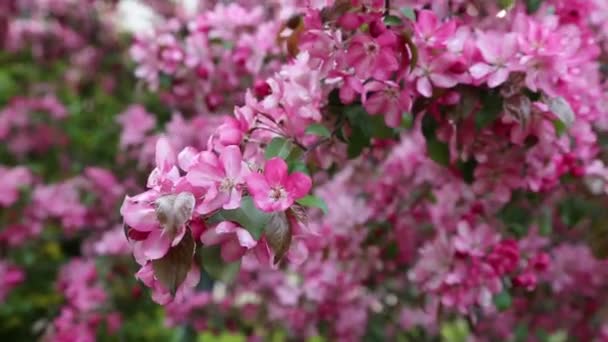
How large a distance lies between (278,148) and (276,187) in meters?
0.23

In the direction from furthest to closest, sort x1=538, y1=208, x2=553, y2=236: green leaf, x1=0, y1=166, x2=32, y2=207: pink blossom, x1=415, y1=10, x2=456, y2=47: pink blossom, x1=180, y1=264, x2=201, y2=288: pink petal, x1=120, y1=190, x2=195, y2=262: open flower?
x1=0, y1=166, x2=32, y2=207: pink blossom, x1=538, y1=208, x2=553, y2=236: green leaf, x1=415, y1=10, x2=456, y2=47: pink blossom, x1=180, y1=264, x2=201, y2=288: pink petal, x1=120, y1=190, x2=195, y2=262: open flower

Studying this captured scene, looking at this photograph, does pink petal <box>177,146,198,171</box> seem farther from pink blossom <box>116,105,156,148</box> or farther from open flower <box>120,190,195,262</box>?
pink blossom <box>116,105,156,148</box>

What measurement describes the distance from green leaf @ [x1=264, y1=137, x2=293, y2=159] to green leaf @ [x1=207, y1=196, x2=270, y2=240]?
0.23 meters

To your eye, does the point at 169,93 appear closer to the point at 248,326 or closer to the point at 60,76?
the point at 248,326

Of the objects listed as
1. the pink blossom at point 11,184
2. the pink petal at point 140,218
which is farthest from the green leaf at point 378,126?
the pink blossom at point 11,184

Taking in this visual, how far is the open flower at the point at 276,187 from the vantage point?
873 millimetres

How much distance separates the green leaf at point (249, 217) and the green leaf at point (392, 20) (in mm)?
429

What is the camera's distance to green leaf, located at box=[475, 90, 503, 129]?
49.6 inches

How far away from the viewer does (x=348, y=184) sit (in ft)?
7.20

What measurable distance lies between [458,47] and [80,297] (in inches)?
77.2

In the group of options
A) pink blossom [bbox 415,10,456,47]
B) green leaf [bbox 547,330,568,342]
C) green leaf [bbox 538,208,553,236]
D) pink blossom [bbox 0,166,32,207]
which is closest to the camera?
pink blossom [bbox 415,10,456,47]

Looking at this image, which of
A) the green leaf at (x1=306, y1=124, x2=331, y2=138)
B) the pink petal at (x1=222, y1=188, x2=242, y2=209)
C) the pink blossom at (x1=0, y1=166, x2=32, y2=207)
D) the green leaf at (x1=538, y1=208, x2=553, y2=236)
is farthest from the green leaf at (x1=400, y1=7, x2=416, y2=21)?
the pink blossom at (x1=0, y1=166, x2=32, y2=207)

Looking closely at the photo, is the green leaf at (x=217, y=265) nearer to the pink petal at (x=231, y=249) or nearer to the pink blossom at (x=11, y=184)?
the pink petal at (x=231, y=249)

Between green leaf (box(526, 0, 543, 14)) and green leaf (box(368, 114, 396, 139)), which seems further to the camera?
green leaf (box(526, 0, 543, 14))
